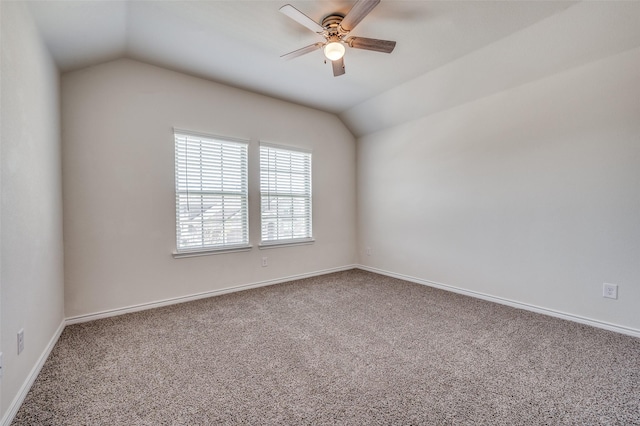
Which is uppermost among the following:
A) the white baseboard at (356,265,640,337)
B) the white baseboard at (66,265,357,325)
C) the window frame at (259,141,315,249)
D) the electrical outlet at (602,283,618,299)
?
the window frame at (259,141,315,249)

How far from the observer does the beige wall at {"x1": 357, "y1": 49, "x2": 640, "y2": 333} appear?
2443 millimetres

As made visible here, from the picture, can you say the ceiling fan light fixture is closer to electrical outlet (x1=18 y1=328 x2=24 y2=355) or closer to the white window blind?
the white window blind

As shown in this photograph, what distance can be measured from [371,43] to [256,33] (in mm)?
1057

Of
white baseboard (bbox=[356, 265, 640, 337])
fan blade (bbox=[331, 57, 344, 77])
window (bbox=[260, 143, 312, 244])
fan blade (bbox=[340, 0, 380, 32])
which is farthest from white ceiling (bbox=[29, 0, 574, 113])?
white baseboard (bbox=[356, 265, 640, 337])

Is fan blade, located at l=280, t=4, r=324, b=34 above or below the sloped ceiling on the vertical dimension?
below

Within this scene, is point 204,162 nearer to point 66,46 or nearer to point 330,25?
point 66,46

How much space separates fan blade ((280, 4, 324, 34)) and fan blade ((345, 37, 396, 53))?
0.91 ft

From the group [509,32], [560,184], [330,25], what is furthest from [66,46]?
[560,184]

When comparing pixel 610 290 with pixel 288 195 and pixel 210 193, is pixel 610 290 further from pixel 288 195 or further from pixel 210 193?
pixel 210 193

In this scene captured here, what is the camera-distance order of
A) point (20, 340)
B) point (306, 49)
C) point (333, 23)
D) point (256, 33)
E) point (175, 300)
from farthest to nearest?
point (175, 300), point (256, 33), point (306, 49), point (333, 23), point (20, 340)

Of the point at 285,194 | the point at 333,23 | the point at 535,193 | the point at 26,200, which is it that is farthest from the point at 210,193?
the point at 535,193

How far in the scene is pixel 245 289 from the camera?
12.3 ft

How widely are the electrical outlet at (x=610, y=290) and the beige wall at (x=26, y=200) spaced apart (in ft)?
14.4

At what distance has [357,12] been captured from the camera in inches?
77.3
